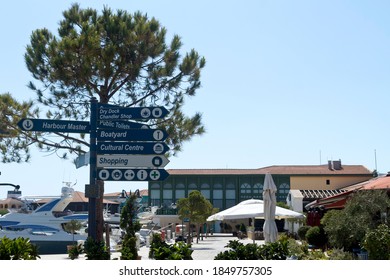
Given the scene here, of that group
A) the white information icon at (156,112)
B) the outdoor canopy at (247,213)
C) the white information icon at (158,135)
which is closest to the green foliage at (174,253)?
the white information icon at (158,135)

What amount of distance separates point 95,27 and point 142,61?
5.62 ft

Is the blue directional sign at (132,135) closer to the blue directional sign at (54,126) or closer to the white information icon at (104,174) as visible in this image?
the blue directional sign at (54,126)

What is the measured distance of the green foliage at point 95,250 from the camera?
13.1 meters

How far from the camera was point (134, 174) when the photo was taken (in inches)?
468

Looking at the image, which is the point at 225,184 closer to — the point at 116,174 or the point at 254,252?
the point at 116,174

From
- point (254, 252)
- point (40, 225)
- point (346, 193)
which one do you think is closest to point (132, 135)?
point (254, 252)

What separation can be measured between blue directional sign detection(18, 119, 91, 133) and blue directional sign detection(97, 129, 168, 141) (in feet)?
1.42

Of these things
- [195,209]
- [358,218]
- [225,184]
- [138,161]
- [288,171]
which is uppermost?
[288,171]

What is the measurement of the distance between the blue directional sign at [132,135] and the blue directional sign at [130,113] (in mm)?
294

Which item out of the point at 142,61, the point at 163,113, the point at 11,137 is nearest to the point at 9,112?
the point at 11,137

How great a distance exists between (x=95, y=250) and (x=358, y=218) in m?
6.88

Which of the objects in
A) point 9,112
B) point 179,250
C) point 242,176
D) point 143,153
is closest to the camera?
point 179,250
